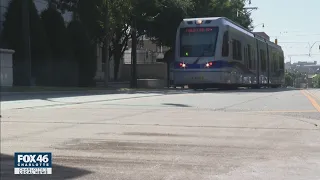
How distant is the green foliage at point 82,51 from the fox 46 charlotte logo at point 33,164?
2437 centimetres

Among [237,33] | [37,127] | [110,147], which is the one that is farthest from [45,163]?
[237,33]

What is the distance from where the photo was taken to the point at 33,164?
17.2 feet

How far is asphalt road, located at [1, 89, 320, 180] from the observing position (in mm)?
5754

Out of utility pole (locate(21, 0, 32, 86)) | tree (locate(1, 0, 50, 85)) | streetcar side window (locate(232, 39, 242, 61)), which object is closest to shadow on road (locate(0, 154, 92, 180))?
utility pole (locate(21, 0, 32, 86))

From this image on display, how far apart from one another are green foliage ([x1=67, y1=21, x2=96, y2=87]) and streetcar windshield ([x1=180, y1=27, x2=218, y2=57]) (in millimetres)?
6915

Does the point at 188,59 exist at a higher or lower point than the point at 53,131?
higher

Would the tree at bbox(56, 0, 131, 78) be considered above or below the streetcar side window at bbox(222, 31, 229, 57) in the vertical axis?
above

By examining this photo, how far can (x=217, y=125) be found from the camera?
392 inches

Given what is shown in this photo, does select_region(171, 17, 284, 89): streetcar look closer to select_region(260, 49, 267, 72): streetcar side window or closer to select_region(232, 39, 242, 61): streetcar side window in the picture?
select_region(232, 39, 242, 61): streetcar side window

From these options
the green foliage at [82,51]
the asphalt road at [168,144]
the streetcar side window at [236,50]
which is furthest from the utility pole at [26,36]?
the asphalt road at [168,144]

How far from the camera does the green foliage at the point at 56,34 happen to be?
1107 inches

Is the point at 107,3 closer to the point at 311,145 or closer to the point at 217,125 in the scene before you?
the point at 217,125

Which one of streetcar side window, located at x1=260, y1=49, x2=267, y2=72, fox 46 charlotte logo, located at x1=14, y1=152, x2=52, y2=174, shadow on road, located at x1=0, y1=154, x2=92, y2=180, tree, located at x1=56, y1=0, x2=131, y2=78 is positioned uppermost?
tree, located at x1=56, y1=0, x2=131, y2=78

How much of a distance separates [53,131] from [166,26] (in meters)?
32.6
